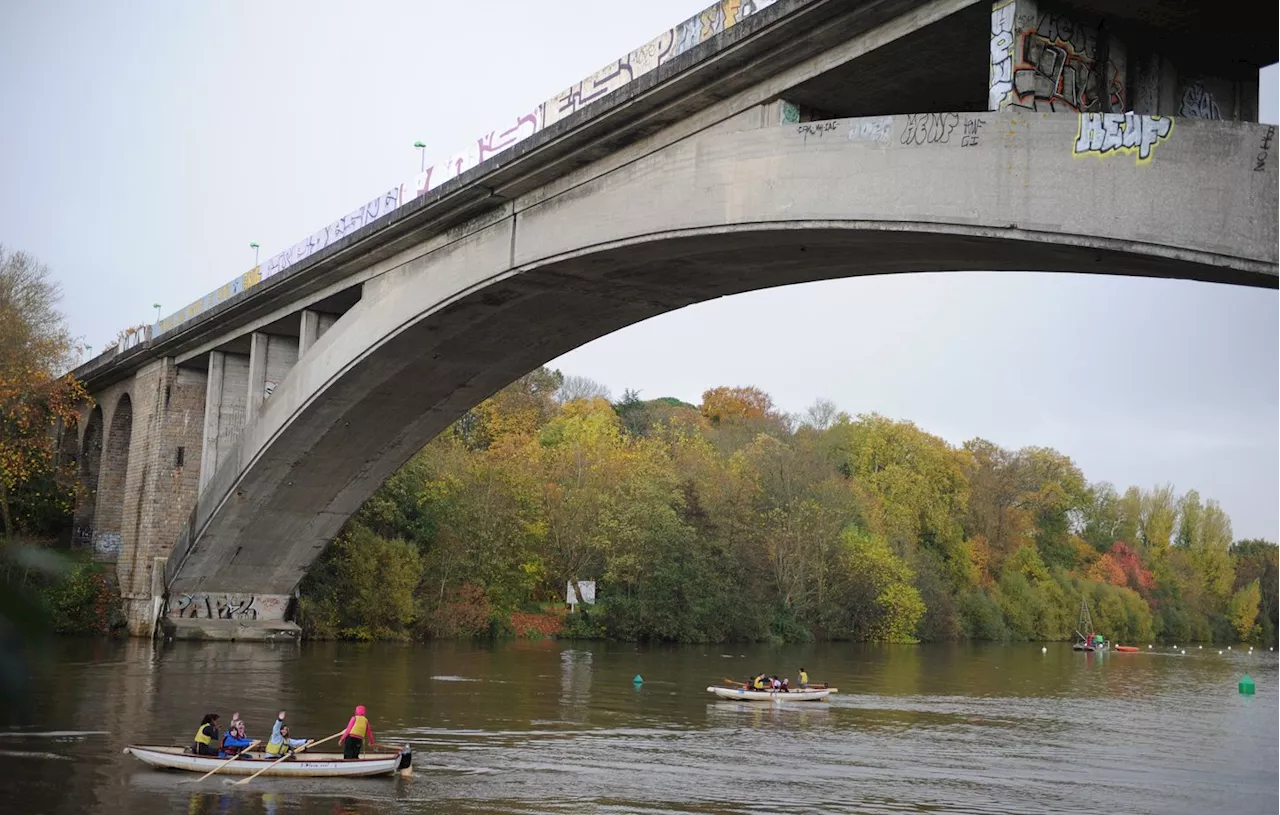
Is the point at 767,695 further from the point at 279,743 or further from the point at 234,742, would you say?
the point at 234,742

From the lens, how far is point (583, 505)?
50.6 metres

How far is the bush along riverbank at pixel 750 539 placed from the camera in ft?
143

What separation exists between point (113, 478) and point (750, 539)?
1008 inches

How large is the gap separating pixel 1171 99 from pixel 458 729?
1417 cm

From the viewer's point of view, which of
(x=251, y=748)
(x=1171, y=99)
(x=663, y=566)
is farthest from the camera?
(x=663, y=566)

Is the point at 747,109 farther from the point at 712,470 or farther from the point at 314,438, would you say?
the point at 712,470

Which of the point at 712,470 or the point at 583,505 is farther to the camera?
the point at 712,470

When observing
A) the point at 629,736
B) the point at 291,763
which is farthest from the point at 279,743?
the point at 629,736

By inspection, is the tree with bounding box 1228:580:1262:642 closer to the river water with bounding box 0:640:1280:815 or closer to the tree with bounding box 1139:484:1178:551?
the tree with bounding box 1139:484:1178:551

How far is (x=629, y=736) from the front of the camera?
67.7 ft

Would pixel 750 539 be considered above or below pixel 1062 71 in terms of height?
below

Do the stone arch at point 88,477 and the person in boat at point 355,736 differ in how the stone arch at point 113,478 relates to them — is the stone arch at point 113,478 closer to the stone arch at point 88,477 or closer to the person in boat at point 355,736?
the stone arch at point 88,477

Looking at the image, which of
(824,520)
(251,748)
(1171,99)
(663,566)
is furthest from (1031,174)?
(824,520)

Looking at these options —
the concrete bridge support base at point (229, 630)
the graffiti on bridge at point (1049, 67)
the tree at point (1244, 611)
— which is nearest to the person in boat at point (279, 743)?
the graffiti on bridge at point (1049, 67)
